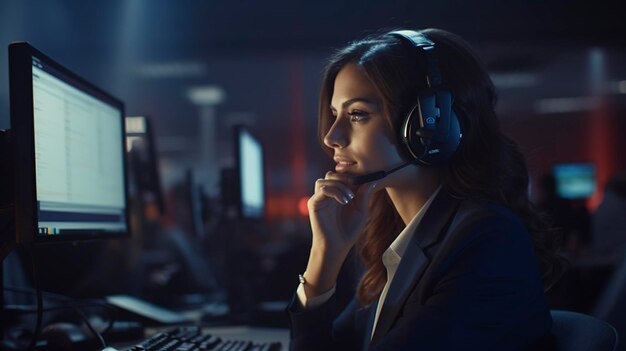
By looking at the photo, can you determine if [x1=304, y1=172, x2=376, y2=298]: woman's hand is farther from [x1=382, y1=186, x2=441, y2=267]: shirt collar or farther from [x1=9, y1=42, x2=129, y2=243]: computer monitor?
[x1=9, y1=42, x2=129, y2=243]: computer monitor

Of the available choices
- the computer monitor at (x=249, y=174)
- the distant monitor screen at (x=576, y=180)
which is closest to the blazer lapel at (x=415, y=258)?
the computer monitor at (x=249, y=174)

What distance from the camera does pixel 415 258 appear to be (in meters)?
1.03

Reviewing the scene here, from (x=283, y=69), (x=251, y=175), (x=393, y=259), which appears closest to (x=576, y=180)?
(x=283, y=69)

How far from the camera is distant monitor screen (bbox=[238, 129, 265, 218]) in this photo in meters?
2.07

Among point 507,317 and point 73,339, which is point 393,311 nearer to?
point 507,317

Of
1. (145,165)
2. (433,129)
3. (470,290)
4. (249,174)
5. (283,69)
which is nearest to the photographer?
(470,290)

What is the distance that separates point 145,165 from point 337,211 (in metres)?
1.20

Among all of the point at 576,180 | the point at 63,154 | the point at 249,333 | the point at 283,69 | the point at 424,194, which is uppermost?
the point at 283,69

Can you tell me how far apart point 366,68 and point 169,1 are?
3466 mm

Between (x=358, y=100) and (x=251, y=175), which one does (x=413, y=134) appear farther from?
(x=251, y=175)

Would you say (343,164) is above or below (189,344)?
above

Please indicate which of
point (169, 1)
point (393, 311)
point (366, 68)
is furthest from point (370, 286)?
point (169, 1)

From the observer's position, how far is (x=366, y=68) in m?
1.08

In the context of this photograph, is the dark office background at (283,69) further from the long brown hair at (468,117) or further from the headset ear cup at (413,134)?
the headset ear cup at (413,134)
